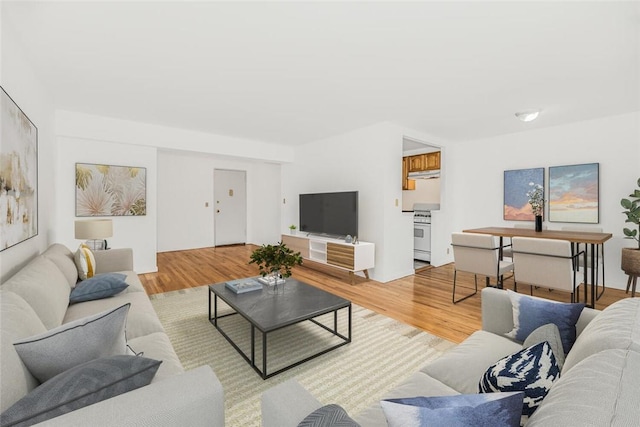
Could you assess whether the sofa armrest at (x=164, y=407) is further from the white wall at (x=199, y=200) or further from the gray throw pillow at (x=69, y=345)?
the white wall at (x=199, y=200)

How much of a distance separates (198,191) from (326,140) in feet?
12.4

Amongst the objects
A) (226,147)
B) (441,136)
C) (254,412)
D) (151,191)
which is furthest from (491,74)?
(151,191)

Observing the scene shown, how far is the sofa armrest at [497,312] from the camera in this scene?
173cm

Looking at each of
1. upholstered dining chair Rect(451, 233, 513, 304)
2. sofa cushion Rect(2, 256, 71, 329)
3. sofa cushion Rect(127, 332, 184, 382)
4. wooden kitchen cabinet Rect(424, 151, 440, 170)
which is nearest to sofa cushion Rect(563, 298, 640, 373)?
A: sofa cushion Rect(127, 332, 184, 382)

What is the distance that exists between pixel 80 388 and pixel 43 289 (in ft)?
3.69

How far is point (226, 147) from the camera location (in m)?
5.20

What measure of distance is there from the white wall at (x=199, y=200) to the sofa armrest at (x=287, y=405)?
18.7 ft

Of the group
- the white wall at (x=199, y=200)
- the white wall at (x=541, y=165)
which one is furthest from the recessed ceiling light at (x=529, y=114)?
the white wall at (x=199, y=200)

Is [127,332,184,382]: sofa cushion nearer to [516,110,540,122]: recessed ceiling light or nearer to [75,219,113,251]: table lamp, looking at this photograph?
[75,219,113,251]: table lamp

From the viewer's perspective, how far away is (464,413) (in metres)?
0.61

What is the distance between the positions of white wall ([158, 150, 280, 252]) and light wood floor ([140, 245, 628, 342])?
94 cm

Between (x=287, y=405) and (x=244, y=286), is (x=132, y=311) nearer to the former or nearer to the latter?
(x=244, y=286)

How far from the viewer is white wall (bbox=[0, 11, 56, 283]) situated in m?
1.91

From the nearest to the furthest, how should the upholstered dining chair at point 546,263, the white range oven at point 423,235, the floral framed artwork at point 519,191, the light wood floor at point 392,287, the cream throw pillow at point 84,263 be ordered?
the cream throw pillow at point 84,263
the upholstered dining chair at point 546,263
the light wood floor at point 392,287
the floral framed artwork at point 519,191
the white range oven at point 423,235
